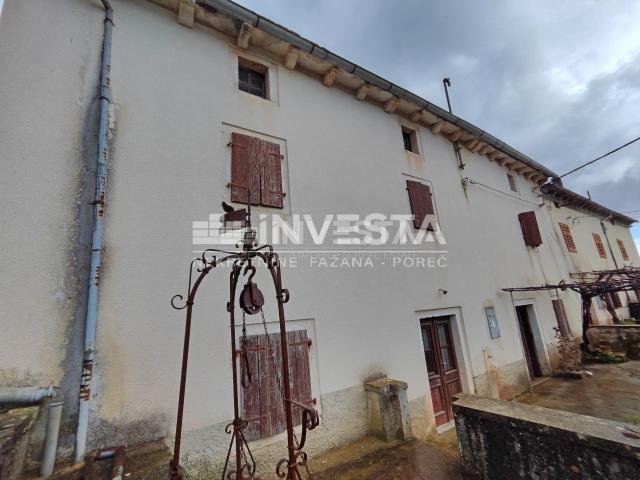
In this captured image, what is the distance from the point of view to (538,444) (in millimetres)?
2818

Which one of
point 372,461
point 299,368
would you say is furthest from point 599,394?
point 299,368

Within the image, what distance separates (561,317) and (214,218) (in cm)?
1217

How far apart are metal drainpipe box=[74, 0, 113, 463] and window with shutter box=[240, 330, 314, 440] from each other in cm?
152

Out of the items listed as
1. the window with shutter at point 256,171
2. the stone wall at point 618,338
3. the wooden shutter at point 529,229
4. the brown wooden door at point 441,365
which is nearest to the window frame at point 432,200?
the brown wooden door at point 441,365

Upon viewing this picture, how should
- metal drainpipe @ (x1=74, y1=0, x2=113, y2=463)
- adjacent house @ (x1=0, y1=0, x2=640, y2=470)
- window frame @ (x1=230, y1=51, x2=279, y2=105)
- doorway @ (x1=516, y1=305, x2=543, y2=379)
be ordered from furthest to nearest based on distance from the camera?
1. doorway @ (x1=516, y1=305, x2=543, y2=379)
2. window frame @ (x1=230, y1=51, x2=279, y2=105)
3. adjacent house @ (x1=0, y1=0, x2=640, y2=470)
4. metal drainpipe @ (x1=74, y1=0, x2=113, y2=463)

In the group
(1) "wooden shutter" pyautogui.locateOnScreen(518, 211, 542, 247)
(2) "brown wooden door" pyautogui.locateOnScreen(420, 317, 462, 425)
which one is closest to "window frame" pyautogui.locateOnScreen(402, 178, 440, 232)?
(2) "brown wooden door" pyautogui.locateOnScreen(420, 317, 462, 425)

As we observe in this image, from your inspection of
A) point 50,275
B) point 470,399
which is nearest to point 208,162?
point 50,275

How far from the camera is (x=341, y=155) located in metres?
5.76

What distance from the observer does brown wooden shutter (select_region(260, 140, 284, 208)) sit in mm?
4523

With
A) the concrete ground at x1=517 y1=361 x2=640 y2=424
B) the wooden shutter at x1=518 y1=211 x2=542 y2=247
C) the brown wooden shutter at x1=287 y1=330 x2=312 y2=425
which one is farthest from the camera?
the wooden shutter at x1=518 y1=211 x2=542 y2=247

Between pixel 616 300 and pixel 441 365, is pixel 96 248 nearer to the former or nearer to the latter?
pixel 441 365

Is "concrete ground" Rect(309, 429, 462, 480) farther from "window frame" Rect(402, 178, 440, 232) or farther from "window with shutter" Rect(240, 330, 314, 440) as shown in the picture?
"window frame" Rect(402, 178, 440, 232)

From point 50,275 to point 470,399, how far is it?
515 cm

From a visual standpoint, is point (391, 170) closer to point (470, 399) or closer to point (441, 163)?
point (441, 163)
